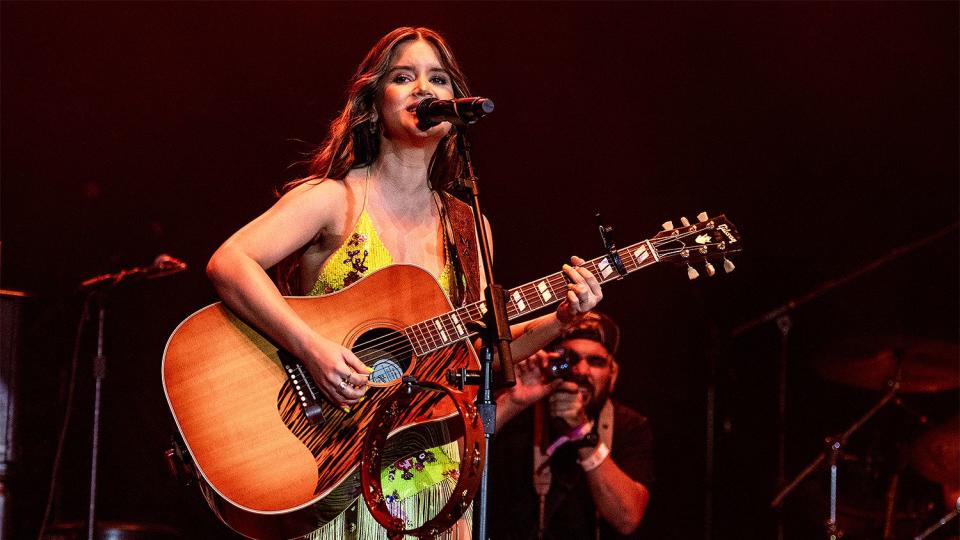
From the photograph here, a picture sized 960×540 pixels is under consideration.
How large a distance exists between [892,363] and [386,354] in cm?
369

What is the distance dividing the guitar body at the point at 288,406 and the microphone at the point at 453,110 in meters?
0.48

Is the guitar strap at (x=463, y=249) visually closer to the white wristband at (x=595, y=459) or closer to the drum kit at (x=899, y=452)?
the white wristband at (x=595, y=459)

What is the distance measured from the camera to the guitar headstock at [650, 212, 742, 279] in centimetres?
333

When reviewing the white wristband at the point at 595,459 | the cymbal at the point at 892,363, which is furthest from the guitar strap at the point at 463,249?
the cymbal at the point at 892,363

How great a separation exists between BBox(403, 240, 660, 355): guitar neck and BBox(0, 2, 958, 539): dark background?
8.47ft

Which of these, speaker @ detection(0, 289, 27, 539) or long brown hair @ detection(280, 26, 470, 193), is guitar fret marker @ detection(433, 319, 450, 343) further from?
speaker @ detection(0, 289, 27, 539)

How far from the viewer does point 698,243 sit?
11.0 feet

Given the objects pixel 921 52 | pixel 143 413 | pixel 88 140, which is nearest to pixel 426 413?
pixel 143 413

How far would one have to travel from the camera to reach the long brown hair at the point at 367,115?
11.3 ft

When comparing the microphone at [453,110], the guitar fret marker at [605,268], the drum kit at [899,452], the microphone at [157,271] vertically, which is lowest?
the drum kit at [899,452]

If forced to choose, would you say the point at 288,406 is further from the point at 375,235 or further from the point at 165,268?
the point at 165,268

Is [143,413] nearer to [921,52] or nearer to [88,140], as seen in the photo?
[88,140]

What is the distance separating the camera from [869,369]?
5.73 meters

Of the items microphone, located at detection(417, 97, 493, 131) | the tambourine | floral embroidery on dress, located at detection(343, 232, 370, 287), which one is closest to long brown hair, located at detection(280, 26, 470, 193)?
floral embroidery on dress, located at detection(343, 232, 370, 287)
